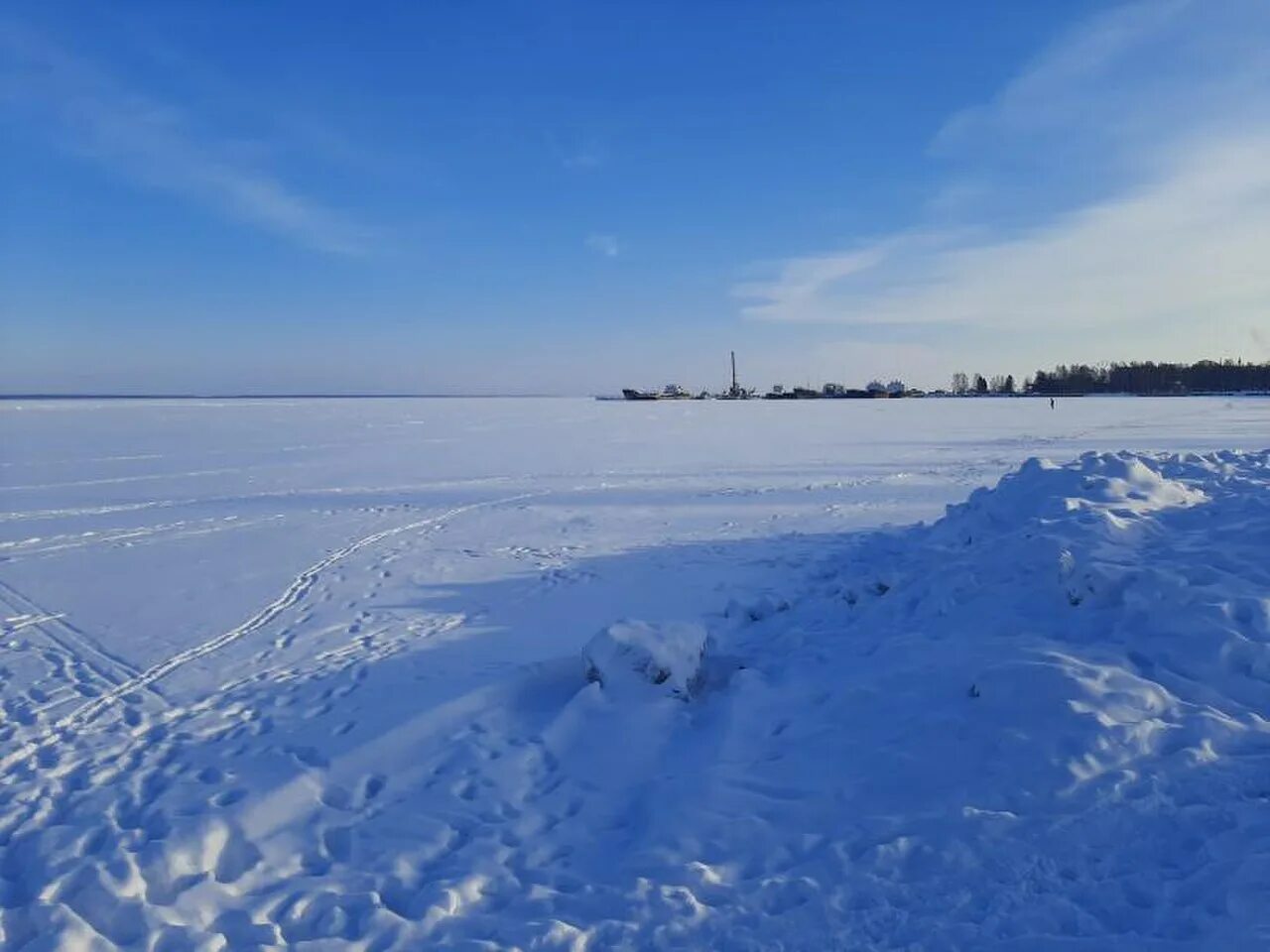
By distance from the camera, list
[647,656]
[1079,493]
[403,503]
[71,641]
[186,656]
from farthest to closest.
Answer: [403,503], [1079,493], [71,641], [186,656], [647,656]

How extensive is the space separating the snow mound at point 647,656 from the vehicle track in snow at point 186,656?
375cm

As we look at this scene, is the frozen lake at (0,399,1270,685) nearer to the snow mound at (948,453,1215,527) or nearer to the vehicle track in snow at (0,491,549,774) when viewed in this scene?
the vehicle track in snow at (0,491,549,774)

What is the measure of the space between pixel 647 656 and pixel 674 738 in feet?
2.56

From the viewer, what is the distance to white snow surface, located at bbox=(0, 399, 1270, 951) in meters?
3.63

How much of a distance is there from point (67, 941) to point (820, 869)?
351cm

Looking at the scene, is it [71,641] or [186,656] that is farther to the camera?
[71,641]

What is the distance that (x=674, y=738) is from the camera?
5.51m

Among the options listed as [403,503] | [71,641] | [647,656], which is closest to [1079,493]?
[647,656]

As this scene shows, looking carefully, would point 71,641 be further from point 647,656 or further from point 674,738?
point 674,738

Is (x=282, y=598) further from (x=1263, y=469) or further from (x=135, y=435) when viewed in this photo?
(x=135, y=435)

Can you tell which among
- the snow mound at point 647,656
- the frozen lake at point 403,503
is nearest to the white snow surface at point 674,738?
the snow mound at point 647,656

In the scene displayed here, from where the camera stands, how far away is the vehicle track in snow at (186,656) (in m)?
5.54

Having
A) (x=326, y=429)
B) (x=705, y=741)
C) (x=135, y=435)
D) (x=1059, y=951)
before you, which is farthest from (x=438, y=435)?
(x=1059, y=951)

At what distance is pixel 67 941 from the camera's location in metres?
3.54
